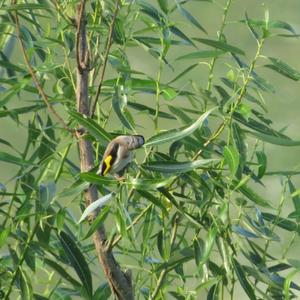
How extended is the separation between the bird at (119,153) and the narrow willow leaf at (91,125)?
1.3 inches

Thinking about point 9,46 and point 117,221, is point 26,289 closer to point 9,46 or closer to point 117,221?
point 117,221

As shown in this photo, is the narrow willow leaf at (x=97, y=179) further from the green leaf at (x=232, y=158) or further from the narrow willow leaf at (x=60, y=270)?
the narrow willow leaf at (x=60, y=270)

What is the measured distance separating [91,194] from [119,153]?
0.48ft

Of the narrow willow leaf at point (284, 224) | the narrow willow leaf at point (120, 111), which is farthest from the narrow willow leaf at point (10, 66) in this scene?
the narrow willow leaf at point (284, 224)

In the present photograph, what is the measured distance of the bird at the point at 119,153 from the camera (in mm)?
1240

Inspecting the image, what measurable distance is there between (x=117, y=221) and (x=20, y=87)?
32cm

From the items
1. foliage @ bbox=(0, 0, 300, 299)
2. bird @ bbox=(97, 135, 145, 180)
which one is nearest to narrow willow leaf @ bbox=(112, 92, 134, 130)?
foliage @ bbox=(0, 0, 300, 299)

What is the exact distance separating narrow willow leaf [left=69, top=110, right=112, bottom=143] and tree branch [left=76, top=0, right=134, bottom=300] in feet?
0.14

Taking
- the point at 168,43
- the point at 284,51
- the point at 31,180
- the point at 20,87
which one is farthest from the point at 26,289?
the point at 284,51

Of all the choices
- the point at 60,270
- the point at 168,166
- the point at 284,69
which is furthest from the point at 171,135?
the point at 60,270

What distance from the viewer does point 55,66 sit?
147 cm

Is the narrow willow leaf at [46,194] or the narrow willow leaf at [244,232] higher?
the narrow willow leaf at [46,194]

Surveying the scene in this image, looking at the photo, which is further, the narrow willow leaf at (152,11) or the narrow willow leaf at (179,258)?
the narrow willow leaf at (152,11)

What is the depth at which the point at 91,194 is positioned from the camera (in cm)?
137
